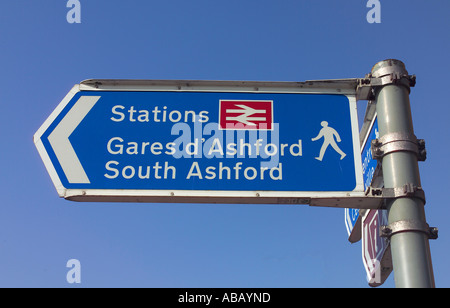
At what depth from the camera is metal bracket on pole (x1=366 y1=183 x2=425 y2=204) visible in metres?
3.47

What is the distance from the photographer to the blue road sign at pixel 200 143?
146 inches

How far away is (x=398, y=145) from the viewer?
360 centimetres

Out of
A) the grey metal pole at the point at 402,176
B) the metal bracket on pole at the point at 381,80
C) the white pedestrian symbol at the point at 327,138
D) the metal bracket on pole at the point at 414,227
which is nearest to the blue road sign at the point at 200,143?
the white pedestrian symbol at the point at 327,138

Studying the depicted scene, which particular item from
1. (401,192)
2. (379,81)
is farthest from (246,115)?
(401,192)

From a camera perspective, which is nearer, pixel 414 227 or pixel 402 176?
pixel 414 227

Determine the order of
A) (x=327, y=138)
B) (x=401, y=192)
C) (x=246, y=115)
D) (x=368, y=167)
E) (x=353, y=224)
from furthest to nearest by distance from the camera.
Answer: (x=353, y=224) → (x=368, y=167) → (x=246, y=115) → (x=327, y=138) → (x=401, y=192)

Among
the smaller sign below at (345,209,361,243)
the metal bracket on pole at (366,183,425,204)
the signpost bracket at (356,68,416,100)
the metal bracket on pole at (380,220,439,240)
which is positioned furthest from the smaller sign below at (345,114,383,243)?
the metal bracket on pole at (380,220,439,240)

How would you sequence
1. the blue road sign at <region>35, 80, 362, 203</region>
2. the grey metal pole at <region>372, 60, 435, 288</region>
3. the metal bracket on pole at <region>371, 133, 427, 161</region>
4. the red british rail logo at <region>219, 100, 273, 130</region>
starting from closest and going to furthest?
the grey metal pole at <region>372, 60, 435, 288</region>
the metal bracket on pole at <region>371, 133, 427, 161</region>
the blue road sign at <region>35, 80, 362, 203</region>
the red british rail logo at <region>219, 100, 273, 130</region>

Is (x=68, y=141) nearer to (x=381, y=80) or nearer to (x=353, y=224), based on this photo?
(x=381, y=80)

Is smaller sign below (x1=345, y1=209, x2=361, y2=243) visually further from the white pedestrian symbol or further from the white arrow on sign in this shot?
the white arrow on sign

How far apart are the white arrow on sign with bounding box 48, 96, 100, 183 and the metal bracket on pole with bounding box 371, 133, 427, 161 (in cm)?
191

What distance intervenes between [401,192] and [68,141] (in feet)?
7.31

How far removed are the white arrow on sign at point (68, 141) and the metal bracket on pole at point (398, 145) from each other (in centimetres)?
191
